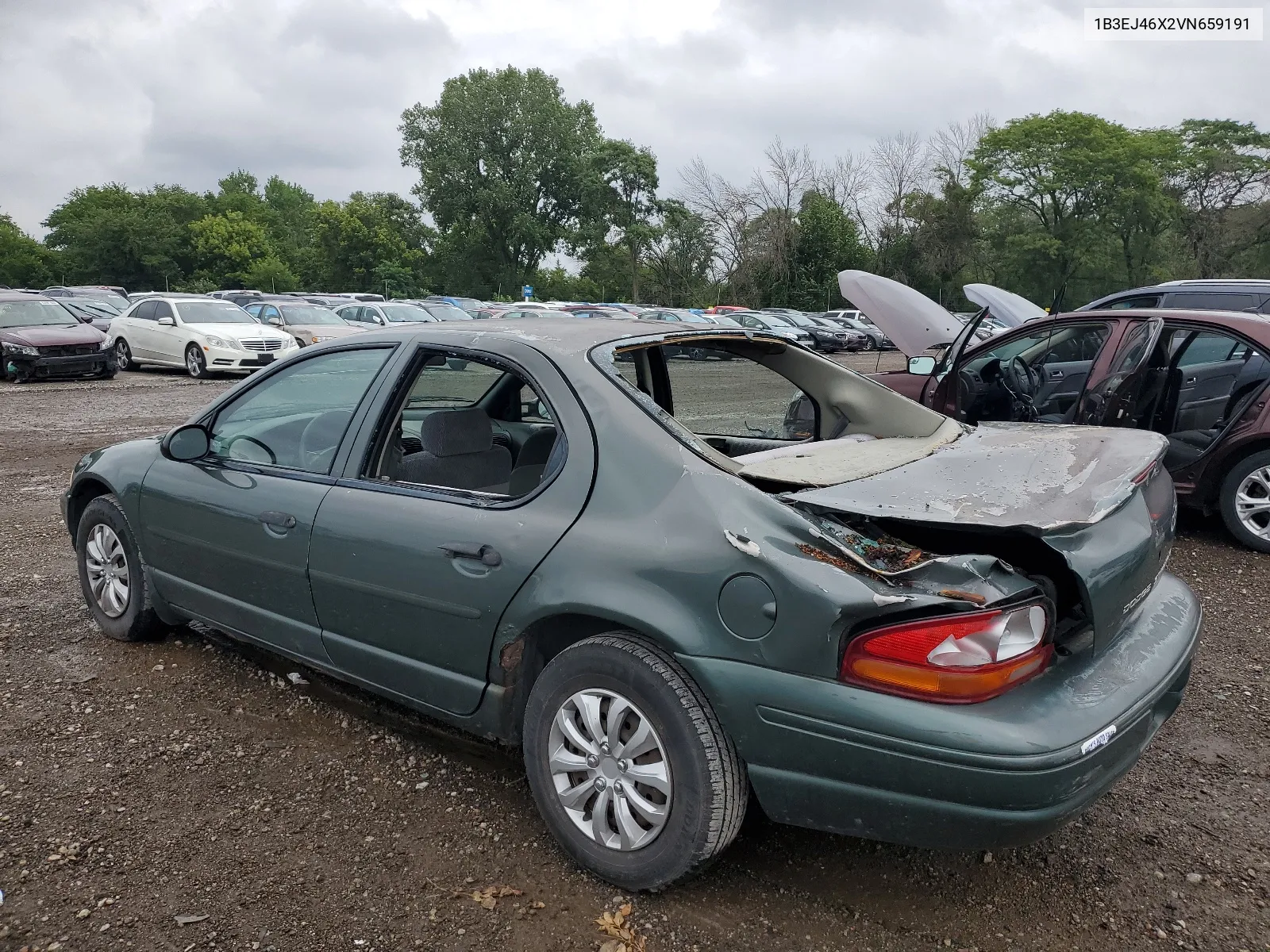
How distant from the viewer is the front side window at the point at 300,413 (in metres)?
3.32

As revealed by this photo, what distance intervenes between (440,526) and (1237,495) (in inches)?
212

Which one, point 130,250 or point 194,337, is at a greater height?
point 130,250

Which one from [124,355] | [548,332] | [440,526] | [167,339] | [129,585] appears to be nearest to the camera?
[440,526]

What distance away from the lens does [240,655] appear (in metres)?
4.18

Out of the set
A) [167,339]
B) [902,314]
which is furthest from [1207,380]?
[167,339]

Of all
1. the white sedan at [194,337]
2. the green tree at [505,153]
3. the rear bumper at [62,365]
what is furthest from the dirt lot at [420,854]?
the green tree at [505,153]

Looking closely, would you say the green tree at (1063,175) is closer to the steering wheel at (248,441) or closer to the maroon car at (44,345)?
the maroon car at (44,345)

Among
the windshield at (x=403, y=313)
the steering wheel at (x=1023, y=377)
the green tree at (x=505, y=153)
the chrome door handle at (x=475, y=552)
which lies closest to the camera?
the chrome door handle at (x=475, y=552)

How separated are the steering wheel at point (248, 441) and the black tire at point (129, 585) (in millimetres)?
746

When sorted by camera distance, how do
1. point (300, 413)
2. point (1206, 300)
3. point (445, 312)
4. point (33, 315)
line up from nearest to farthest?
point (300, 413) < point (1206, 300) < point (33, 315) < point (445, 312)

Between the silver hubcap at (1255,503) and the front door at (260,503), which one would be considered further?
the silver hubcap at (1255,503)

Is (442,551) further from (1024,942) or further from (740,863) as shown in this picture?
(1024,942)

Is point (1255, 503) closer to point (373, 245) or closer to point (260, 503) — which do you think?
point (260, 503)

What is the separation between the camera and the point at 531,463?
3.28 meters
